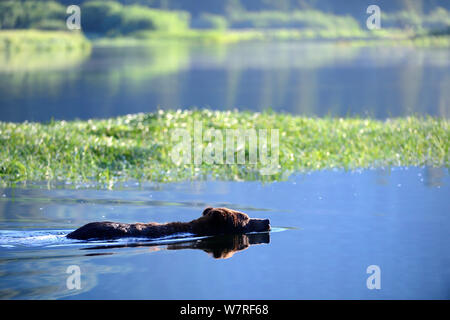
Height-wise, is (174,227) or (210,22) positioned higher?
(210,22)

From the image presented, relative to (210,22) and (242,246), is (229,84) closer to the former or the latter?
(242,246)

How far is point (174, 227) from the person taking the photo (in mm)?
12188

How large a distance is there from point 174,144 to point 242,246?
26.0ft

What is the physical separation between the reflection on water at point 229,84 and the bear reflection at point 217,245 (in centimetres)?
1806

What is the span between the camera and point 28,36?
91125 mm

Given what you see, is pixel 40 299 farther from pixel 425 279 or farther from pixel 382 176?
pixel 382 176

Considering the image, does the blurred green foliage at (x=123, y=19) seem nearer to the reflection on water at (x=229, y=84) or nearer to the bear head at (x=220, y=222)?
the reflection on water at (x=229, y=84)

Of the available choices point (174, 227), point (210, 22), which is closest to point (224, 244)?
point (174, 227)

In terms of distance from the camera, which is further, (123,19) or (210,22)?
(210,22)

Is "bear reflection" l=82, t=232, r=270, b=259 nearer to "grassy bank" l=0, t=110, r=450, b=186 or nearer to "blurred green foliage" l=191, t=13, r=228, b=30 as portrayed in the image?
"grassy bank" l=0, t=110, r=450, b=186

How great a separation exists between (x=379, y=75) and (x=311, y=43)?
187 ft

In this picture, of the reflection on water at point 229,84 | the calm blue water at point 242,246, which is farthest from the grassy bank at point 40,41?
the calm blue water at point 242,246

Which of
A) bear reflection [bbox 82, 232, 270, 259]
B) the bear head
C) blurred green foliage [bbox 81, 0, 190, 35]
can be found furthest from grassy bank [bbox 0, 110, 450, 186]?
blurred green foliage [bbox 81, 0, 190, 35]

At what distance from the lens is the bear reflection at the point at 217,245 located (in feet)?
38.2
